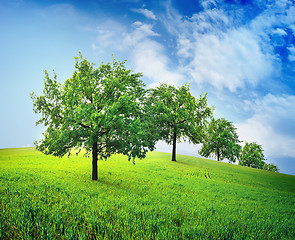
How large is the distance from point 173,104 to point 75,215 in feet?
110

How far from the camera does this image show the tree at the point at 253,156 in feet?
229

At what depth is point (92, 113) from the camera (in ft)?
43.8

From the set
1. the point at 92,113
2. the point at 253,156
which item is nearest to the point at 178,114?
the point at 92,113

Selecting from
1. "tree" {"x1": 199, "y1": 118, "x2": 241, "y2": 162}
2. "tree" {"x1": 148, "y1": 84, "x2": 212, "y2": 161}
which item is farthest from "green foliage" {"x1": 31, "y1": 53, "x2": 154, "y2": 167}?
"tree" {"x1": 199, "y1": 118, "x2": 241, "y2": 162}

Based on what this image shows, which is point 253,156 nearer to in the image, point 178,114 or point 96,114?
point 178,114

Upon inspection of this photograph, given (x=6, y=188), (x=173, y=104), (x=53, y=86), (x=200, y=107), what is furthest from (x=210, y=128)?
(x=6, y=188)

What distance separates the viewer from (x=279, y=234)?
6.64m

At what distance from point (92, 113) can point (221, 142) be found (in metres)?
53.8

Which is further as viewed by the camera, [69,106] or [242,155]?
[242,155]

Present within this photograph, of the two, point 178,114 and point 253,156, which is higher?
point 178,114

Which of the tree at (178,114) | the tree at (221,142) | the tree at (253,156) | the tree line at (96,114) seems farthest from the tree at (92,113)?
the tree at (253,156)

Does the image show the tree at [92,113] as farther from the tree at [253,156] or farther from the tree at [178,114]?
the tree at [253,156]

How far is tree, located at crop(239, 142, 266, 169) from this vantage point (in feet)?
229

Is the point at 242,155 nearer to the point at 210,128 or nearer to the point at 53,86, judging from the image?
the point at 210,128
